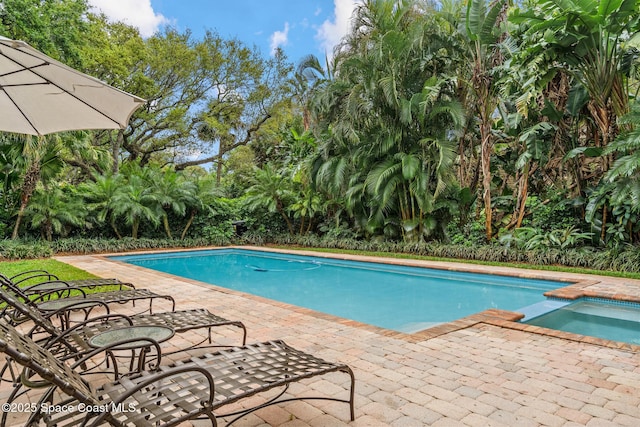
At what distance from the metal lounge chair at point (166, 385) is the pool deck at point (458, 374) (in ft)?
0.80

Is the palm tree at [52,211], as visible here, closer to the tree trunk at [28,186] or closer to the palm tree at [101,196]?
the tree trunk at [28,186]

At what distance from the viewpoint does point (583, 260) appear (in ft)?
28.6

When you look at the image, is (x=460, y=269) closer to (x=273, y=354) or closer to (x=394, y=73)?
(x=394, y=73)

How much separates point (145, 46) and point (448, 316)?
17.2 metres

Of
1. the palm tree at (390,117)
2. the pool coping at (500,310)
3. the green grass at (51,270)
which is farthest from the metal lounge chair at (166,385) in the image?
the palm tree at (390,117)

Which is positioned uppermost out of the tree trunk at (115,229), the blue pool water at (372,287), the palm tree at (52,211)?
the palm tree at (52,211)

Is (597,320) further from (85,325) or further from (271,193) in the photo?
(271,193)

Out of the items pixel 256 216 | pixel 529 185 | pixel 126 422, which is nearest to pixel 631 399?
pixel 126 422

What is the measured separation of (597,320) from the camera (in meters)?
5.61

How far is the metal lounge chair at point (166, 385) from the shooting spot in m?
1.76

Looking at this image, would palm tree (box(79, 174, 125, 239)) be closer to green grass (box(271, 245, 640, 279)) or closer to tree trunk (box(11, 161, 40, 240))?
tree trunk (box(11, 161, 40, 240))

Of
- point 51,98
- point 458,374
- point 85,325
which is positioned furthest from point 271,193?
point 458,374

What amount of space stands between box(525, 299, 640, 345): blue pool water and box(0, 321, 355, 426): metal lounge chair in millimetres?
4047

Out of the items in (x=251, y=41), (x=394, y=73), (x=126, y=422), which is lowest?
(x=126, y=422)
